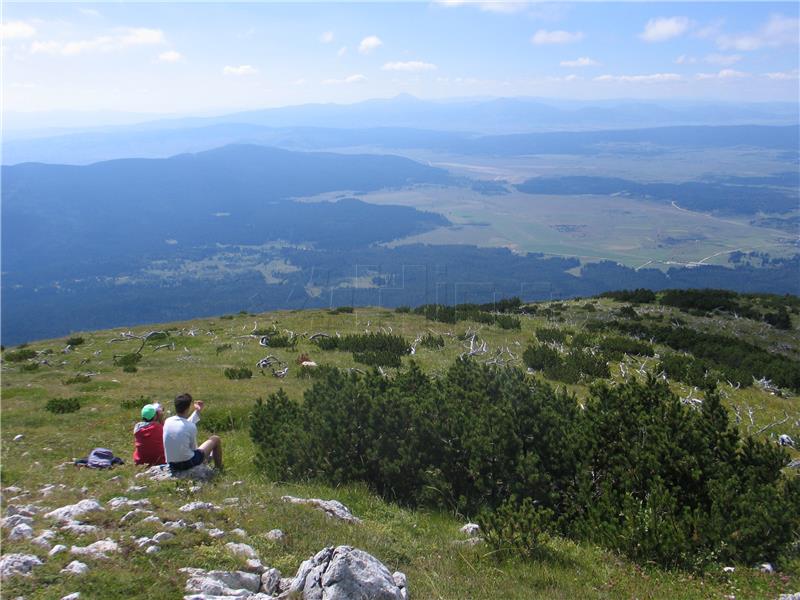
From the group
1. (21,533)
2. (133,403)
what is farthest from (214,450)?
(133,403)

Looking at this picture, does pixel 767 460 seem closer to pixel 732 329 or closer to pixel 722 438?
pixel 722 438

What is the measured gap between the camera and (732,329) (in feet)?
92.7

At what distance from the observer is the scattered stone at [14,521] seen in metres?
5.80

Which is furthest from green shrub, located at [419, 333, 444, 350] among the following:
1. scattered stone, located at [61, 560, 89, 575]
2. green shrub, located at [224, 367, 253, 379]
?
scattered stone, located at [61, 560, 89, 575]

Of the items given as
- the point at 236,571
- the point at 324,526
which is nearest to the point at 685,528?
the point at 324,526

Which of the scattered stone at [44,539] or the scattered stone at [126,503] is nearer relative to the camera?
the scattered stone at [44,539]

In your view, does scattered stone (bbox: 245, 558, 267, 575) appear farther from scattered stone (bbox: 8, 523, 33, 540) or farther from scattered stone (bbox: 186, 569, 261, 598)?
scattered stone (bbox: 8, 523, 33, 540)

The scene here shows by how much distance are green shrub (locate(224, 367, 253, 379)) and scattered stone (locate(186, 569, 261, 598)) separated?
48.4ft

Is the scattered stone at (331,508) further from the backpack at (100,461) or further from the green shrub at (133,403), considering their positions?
the green shrub at (133,403)

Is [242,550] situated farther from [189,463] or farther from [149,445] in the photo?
[149,445]

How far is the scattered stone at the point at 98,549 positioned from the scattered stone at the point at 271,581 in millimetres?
1621

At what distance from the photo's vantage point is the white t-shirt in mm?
8977

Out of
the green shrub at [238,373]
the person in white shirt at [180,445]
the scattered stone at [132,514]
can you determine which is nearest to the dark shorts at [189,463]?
the person in white shirt at [180,445]

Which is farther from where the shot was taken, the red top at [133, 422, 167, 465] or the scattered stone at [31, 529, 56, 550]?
the red top at [133, 422, 167, 465]
